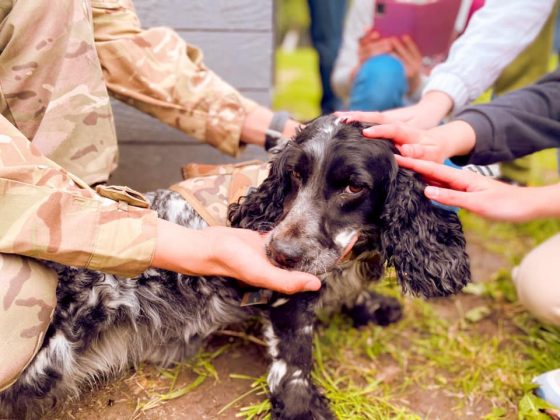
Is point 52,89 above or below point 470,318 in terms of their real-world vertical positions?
above

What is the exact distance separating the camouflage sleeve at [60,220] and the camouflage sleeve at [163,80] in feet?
3.01

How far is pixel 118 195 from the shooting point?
1.99 m

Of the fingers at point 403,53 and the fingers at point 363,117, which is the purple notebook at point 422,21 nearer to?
the fingers at point 403,53

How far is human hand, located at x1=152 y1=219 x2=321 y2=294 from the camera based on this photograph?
1.92 m

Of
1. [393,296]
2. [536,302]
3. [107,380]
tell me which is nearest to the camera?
[107,380]

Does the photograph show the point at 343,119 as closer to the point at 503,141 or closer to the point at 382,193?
the point at 382,193

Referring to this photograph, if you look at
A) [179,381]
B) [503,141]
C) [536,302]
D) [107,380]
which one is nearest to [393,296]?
[536,302]

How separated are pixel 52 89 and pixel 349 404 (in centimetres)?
180

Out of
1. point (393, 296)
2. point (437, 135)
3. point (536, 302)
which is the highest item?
point (437, 135)

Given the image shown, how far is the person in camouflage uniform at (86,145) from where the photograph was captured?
1.82 meters

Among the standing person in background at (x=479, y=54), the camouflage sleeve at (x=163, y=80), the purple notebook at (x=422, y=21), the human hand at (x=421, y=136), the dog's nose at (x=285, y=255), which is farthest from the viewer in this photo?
the purple notebook at (x=422, y=21)

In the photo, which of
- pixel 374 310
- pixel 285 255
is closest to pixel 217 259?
pixel 285 255

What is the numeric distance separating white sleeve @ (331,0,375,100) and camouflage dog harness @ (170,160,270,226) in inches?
67.0

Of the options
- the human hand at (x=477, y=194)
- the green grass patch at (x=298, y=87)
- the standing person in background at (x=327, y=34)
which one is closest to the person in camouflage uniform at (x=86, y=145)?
the human hand at (x=477, y=194)
